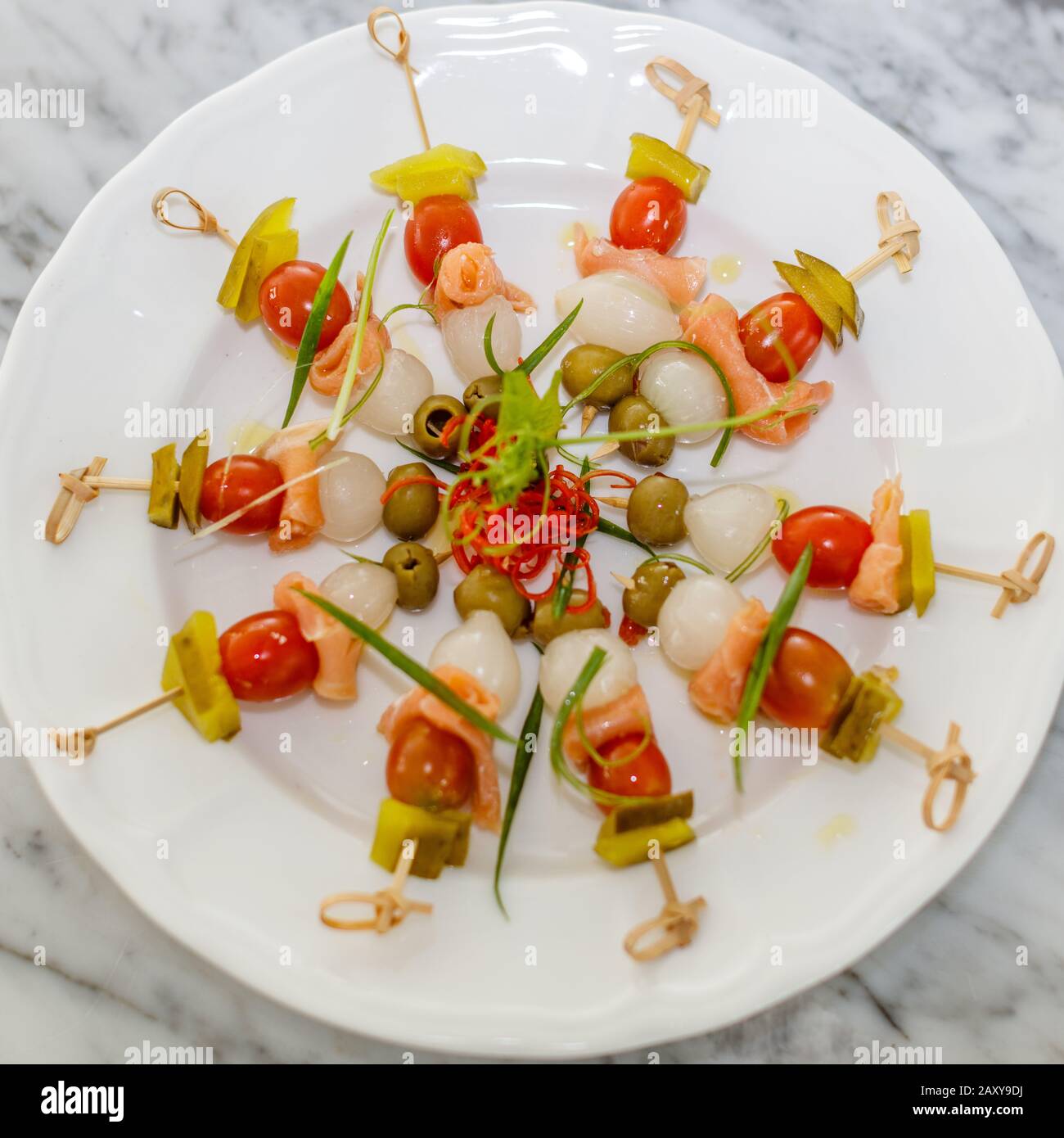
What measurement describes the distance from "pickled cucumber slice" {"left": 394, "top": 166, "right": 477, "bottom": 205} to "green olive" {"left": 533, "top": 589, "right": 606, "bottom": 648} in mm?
1292

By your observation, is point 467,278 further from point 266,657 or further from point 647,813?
point 647,813

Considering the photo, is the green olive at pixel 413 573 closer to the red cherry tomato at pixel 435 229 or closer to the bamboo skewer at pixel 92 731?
the bamboo skewer at pixel 92 731

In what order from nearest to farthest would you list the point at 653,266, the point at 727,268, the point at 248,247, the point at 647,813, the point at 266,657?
the point at 647,813 < the point at 266,657 < the point at 248,247 < the point at 653,266 < the point at 727,268

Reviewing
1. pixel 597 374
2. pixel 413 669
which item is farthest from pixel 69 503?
pixel 597 374

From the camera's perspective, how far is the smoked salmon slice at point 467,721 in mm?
2529

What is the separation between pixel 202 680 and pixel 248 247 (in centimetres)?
127

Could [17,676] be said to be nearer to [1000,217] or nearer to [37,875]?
[37,875]

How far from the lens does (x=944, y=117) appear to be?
3.34m

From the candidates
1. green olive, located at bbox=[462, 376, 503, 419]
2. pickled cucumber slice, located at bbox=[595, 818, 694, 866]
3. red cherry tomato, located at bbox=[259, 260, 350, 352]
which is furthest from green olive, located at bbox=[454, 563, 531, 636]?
red cherry tomato, located at bbox=[259, 260, 350, 352]

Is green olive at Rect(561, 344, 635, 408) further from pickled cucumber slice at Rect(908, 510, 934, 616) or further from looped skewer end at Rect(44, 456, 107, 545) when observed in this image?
looped skewer end at Rect(44, 456, 107, 545)

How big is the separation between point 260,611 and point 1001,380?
7.47 ft

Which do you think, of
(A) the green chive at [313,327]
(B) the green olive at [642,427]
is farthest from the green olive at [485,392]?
(A) the green chive at [313,327]

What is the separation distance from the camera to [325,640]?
8.57ft

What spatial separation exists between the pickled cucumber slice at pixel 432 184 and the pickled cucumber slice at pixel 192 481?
1.00 metres
